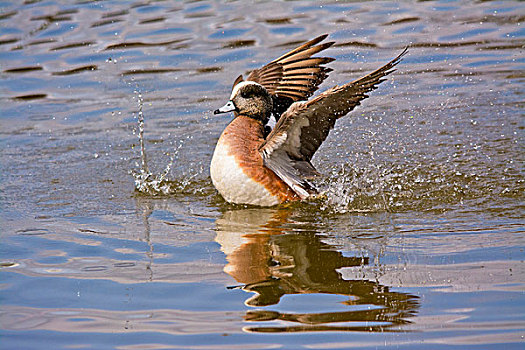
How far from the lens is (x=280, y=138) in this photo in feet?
16.3

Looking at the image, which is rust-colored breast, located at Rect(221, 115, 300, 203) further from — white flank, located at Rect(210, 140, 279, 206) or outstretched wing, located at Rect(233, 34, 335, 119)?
outstretched wing, located at Rect(233, 34, 335, 119)

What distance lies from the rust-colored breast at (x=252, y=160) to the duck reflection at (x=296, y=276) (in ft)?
0.97

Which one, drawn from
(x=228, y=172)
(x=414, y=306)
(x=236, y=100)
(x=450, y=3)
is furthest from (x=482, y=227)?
(x=450, y=3)

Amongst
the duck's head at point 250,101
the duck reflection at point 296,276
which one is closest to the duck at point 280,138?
the duck's head at point 250,101

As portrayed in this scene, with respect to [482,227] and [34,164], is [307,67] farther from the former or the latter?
[34,164]

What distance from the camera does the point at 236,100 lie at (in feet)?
18.1

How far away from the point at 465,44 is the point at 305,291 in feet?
23.7

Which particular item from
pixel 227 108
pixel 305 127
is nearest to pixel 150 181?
pixel 227 108

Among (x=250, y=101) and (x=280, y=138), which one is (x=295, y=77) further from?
(x=280, y=138)

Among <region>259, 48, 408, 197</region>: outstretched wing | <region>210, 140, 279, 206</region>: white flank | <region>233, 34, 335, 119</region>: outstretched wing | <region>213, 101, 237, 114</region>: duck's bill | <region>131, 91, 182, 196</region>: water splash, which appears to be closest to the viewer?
<region>259, 48, 408, 197</region>: outstretched wing

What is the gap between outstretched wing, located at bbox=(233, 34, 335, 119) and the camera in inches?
230

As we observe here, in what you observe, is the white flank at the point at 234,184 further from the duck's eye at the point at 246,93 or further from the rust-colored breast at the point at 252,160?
the duck's eye at the point at 246,93

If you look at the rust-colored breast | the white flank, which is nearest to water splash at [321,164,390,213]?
the rust-colored breast

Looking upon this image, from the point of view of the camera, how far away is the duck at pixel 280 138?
4.71 metres
